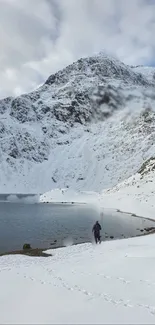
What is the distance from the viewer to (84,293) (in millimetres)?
14305

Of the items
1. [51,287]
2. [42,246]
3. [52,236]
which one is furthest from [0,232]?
[51,287]

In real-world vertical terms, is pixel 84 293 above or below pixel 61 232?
below

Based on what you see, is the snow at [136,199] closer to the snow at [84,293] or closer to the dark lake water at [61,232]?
the dark lake water at [61,232]

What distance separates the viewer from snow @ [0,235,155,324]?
36.5 ft

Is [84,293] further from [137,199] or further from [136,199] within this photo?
[136,199]

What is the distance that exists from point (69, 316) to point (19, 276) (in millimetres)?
8478

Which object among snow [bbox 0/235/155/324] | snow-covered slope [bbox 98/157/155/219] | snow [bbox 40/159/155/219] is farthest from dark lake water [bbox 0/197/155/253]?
snow [bbox 0/235/155/324]

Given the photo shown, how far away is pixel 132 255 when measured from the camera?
73.0 feet

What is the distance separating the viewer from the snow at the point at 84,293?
11.1m

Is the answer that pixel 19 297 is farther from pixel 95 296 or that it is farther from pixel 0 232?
pixel 0 232

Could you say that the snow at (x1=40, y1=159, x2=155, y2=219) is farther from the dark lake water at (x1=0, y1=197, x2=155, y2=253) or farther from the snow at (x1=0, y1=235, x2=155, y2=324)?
the snow at (x1=0, y1=235, x2=155, y2=324)

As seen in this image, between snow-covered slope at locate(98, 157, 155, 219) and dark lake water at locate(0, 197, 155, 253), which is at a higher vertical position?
snow-covered slope at locate(98, 157, 155, 219)

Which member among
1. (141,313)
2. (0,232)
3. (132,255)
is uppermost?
(0,232)

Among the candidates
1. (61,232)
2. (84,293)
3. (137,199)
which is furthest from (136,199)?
(84,293)
